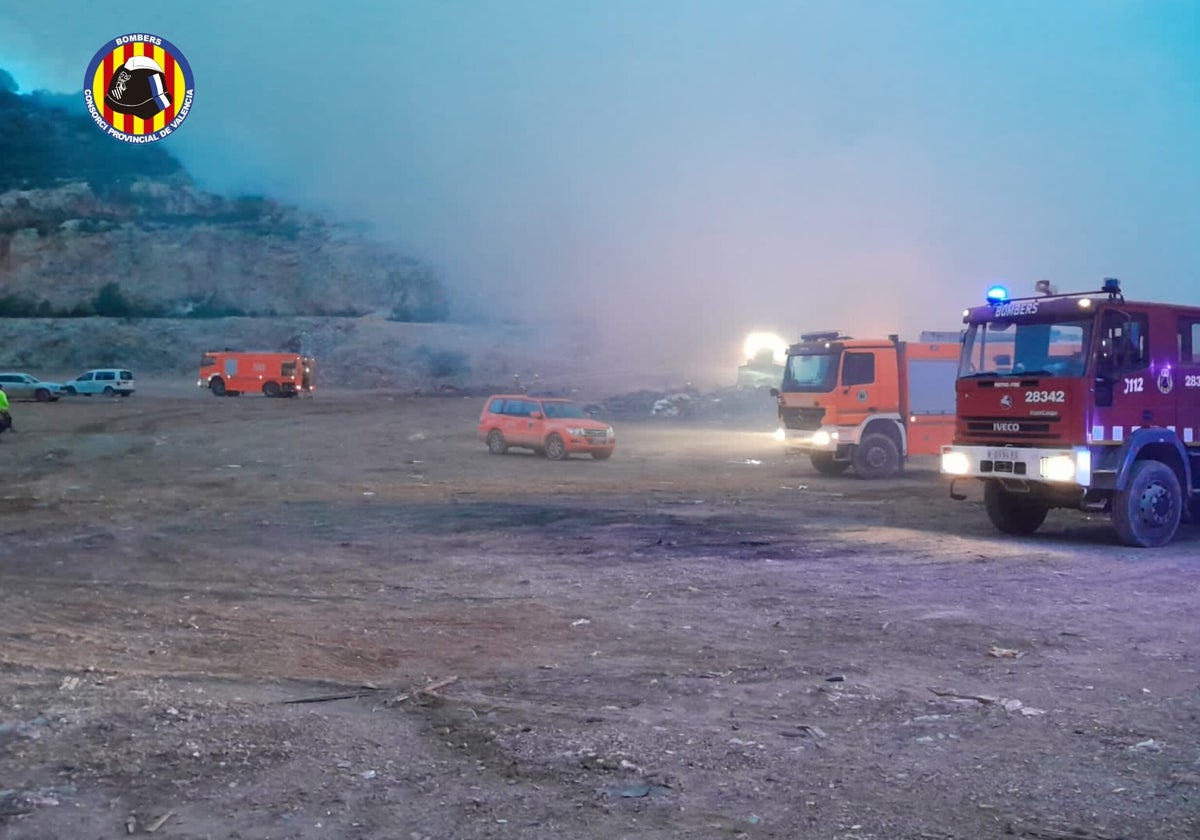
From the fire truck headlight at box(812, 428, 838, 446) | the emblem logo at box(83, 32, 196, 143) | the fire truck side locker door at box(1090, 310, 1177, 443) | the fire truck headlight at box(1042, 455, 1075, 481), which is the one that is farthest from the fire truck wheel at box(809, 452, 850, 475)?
the emblem logo at box(83, 32, 196, 143)

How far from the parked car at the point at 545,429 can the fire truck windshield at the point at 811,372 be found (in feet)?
18.4

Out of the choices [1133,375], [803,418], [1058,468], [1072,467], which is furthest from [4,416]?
[1133,375]

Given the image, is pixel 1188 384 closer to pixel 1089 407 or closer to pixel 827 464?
pixel 1089 407

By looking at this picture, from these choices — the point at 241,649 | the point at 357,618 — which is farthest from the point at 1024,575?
the point at 241,649

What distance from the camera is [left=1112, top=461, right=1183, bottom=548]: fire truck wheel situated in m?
13.5

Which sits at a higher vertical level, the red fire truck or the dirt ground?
the red fire truck

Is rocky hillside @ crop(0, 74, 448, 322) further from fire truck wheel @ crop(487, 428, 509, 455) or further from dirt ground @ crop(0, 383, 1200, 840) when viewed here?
dirt ground @ crop(0, 383, 1200, 840)

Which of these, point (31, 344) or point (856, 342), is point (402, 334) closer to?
point (31, 344)

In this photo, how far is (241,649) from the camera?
26.9 ft

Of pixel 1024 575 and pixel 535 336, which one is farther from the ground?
pixel 535 336

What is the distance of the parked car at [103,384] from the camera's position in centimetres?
5456

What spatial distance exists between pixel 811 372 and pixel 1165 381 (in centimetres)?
941

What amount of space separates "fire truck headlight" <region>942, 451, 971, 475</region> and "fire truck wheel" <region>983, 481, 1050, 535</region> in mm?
858

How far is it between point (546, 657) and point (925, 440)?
17276 millimetres
